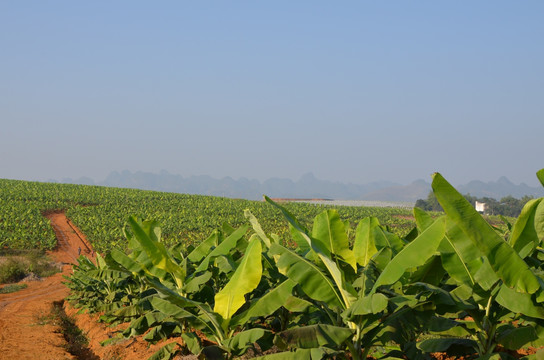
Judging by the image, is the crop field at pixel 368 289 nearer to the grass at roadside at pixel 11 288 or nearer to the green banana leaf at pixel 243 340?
the green banana leaf at pixel 243 340

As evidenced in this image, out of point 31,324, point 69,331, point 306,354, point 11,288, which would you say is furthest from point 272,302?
point 11,288

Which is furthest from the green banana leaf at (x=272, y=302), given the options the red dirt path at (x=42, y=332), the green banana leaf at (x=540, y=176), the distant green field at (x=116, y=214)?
the distant green field at (x=116, y=214)

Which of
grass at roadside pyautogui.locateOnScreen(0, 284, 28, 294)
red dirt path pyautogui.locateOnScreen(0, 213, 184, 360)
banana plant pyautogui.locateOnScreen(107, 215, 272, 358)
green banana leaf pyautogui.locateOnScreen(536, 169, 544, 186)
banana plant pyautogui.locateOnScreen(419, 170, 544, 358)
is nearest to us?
banana plant pyautogui.locateOnScreen(419, 170, 544, 358)

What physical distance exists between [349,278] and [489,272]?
1.63 meters

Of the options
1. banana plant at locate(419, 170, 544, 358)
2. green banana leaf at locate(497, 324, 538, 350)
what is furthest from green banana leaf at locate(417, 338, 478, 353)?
green banana leaf at locate(497, 324, 538, 350)

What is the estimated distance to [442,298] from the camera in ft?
13.9

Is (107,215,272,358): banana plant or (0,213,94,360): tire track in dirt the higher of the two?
(107,215,272,358): banana plant

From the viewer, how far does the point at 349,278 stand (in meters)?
5.32

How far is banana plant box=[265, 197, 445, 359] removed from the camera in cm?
406

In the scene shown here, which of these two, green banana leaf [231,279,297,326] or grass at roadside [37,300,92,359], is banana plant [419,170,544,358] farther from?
grass at roadside [37,300,92,359]

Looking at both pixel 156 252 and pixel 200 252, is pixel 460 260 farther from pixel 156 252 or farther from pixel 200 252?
pixel 200 252

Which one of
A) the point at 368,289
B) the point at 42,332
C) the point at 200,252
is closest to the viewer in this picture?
the point at 368,289

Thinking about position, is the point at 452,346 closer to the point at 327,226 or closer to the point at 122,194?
the point at 327,226

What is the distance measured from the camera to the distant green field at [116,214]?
3475 cm
